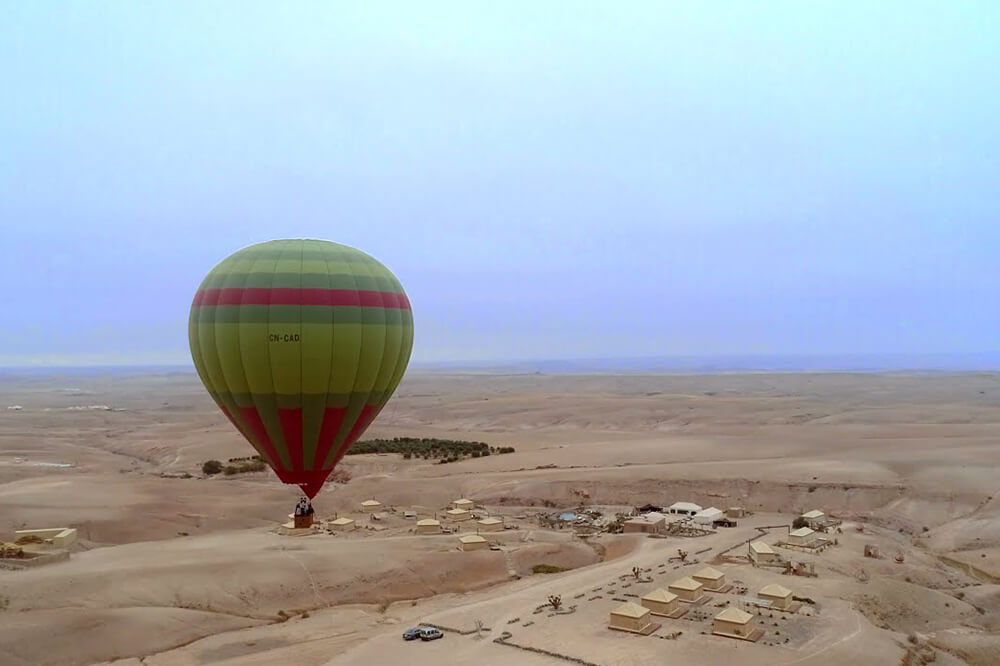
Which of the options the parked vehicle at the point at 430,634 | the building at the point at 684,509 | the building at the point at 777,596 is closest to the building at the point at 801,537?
the building at the point at 777,596

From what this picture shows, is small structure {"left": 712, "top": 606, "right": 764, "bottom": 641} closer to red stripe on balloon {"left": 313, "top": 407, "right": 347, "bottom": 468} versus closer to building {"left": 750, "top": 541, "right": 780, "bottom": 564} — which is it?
building {"left": 750, "top": 541, "right": 780, "bottom": 564}

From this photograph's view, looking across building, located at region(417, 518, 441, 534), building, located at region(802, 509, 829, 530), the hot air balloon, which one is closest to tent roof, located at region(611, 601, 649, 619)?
the hot air balloon

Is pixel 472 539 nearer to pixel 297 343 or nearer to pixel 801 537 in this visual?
pixel 801 537

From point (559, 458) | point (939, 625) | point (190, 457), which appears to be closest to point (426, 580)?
point (939, 625)

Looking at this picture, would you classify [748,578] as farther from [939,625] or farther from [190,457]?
[190,457]

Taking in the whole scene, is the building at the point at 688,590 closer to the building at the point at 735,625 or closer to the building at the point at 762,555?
the building at the point at 735,625
